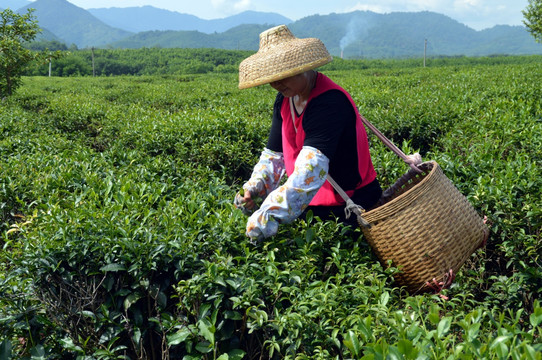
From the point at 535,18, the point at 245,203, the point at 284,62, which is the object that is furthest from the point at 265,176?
the point at 535,18

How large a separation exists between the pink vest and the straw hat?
0.15 meters

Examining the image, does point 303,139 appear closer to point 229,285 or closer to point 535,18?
point 229,285

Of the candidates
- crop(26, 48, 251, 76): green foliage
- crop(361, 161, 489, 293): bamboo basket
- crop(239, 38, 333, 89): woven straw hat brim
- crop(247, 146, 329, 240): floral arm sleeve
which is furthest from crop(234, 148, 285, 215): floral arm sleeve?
crop(26, 48, 251, 76): green foliage

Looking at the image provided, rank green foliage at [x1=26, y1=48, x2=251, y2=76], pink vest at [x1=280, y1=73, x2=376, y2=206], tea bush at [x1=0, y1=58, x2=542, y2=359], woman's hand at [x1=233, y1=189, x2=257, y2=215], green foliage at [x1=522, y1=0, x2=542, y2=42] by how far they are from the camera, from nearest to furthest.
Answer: tea bush at [x1=0, y1=58, x2=542, y2=359] → pink vest at [x1=280, y1=73, x2=376, y2=206] → woman's hand at [x1=233, y1=189, x2=257, y2=215] → green foliage at [x1=522, y1=0, x2=542, y2=42] → green foliage at [x1=26, y1=48, x2=251, y2=76]

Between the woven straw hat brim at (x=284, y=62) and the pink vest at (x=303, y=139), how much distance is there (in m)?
0.16

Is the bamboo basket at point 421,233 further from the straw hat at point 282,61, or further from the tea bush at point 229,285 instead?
the straw hat at point 282,61

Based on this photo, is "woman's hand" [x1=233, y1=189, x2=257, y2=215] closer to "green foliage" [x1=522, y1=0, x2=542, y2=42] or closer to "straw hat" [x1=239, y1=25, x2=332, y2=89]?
"straw hat" [x1=239, y1=25, x2=332, y2=89]

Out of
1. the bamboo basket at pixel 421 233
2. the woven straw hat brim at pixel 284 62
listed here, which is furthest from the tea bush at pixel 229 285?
the woven straw hat brim at pixel 284 62

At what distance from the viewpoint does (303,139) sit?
8.20ft

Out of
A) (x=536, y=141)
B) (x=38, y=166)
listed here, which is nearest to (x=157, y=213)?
(x=38, y=166)

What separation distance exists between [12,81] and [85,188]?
31.3 ft

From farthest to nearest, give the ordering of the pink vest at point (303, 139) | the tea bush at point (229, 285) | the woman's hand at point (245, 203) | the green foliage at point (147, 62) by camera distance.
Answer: the green foliage at point (147, 62)
the woman's hand at point (245, 203)
the pink vest at point (303, 139)
the tea bush at point (229, 285)

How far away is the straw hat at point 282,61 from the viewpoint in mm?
2242

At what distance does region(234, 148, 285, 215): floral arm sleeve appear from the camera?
2701 millimetres
